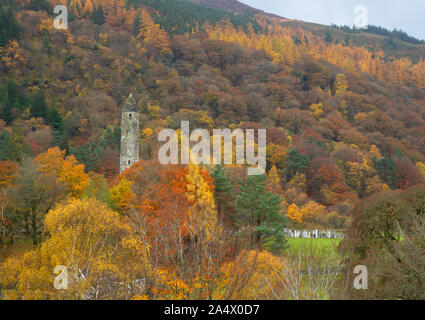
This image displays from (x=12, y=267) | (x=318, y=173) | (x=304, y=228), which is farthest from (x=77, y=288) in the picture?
(x=318, y=173)

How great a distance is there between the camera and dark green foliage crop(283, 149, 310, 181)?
52656 millimetres

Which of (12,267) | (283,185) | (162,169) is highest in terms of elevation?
(162,169)

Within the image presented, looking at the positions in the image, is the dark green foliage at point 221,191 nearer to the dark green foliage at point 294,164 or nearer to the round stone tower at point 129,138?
the round stone tower at point 129,138

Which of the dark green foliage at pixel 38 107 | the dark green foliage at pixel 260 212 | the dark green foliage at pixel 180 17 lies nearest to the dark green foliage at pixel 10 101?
the dark green foliage at pixel 38 107

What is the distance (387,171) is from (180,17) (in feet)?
248

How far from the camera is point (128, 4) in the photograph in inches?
4065

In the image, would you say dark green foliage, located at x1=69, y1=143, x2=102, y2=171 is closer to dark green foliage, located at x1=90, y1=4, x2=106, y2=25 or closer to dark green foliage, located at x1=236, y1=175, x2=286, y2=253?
dark green foliage, located at x1=236, y1=175, x2=286, y2=253

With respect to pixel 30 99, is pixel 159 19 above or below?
above

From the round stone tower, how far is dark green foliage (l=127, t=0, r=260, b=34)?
63006 mm

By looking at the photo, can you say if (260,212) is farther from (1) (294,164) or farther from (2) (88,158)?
(1) (294,164)

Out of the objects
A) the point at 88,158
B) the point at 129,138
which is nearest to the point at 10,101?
the point at 88,158

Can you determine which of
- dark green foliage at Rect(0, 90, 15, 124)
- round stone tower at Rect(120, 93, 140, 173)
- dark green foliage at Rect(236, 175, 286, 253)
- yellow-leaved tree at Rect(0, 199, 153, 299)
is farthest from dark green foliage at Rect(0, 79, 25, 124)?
dark green foliage at Rect(236, 175, 286, 253)
